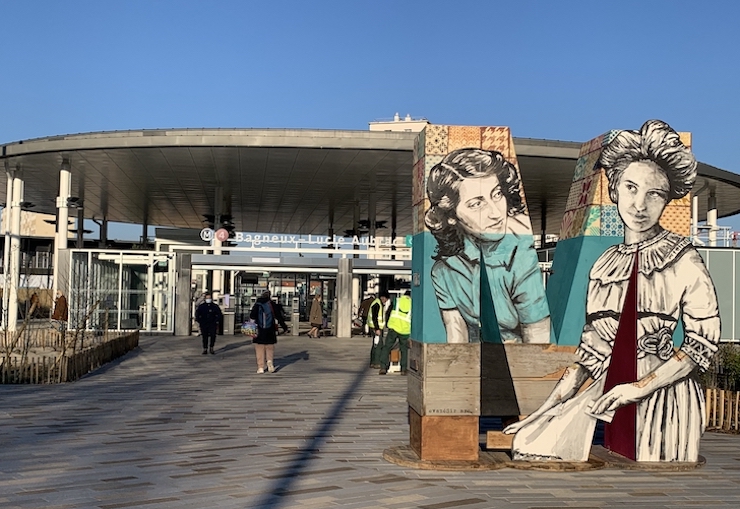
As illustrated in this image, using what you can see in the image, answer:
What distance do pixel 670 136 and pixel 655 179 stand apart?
0.46m

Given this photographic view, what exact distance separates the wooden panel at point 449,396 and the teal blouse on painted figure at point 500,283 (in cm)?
45

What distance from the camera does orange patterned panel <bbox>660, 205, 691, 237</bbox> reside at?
335 inches

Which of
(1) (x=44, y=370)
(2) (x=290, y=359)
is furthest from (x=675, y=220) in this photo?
(2) (x=290, y=359)

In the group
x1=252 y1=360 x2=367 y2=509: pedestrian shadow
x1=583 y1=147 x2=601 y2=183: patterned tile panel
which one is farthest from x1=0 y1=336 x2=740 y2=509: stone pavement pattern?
x1=583 y1=147 x2=601 y2=183: patterned tile panel

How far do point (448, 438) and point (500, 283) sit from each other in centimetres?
160

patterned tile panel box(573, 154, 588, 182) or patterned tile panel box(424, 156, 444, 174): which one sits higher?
patterned tile panel box(573, 154, 588, 182)

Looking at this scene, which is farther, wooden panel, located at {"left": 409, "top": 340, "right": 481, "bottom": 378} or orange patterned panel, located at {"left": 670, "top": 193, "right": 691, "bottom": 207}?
orange patterned panel, located at {"left": 670, "top": 193, "right": 691, "bottom": 207}

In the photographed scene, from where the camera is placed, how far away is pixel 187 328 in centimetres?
2923

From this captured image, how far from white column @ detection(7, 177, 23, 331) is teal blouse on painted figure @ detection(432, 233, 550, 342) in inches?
898

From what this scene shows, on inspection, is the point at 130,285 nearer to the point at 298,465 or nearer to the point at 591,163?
the point at 298,465

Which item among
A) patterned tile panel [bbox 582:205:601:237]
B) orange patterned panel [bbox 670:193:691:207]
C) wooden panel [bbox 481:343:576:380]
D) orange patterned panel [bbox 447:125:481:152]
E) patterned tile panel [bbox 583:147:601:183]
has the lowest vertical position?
wooden panel [bbox 481:343:576:380]

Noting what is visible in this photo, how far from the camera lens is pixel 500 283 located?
8.36m

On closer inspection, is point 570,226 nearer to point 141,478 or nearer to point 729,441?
point 729,441

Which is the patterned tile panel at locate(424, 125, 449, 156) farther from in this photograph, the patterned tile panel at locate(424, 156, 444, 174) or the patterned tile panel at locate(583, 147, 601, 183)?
the patterned tile panel at locate(583, 147, 601, 183)
